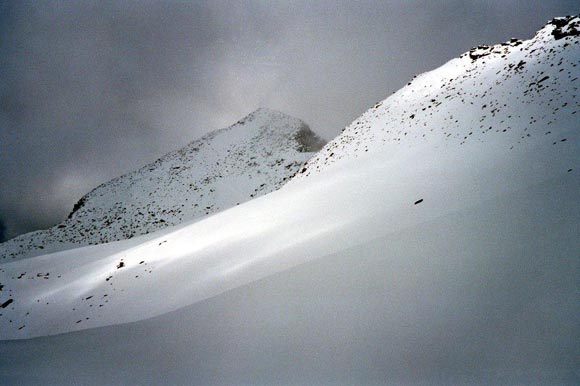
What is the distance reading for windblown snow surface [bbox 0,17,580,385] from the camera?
→ 10.9 ft

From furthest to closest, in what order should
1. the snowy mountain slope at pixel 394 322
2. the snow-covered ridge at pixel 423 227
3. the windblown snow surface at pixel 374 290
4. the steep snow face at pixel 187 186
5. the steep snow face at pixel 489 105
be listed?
the steep snow face at pixel 187 186 → the steep snow face at pixel 489 105 → the snow-covered ridge at pixel 423 227 → the windblown snow surface at pixel 374 290 → the snowy mountain slope at pixel 394 322

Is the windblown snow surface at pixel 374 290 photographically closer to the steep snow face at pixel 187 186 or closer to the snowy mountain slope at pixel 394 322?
the snowy mountain slope at pixel 394 322

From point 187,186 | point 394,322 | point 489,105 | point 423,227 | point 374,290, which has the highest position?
point 187,186

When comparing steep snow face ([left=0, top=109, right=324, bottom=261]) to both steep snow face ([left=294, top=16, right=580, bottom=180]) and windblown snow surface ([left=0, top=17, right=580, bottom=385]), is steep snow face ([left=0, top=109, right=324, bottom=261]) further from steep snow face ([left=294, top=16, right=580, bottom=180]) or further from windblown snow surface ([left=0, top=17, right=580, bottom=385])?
windblown snow surface ([left=0, top=17, right=580, bottom=385])

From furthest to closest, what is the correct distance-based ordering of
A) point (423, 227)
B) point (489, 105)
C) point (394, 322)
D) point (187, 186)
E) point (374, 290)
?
point (187, 186)
point (489, 105)
point (423, 227)
point (374, 290)
point (394, 322)

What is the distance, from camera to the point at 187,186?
52531 millimetres

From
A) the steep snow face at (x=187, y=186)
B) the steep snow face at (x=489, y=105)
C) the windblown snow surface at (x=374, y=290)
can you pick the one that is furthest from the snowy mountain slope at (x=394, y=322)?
the steep snow face at (x=187, y=186)

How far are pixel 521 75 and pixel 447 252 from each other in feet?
57.7

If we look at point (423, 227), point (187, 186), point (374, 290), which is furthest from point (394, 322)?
point (187, 186)

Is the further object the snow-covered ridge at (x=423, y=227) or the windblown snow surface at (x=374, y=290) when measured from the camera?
the snow-covered ridge at (x=423, y=227)

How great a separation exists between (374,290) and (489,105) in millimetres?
15957

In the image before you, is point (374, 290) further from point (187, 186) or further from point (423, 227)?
point (187, 186)

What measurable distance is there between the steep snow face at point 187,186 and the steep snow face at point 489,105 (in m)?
20.7

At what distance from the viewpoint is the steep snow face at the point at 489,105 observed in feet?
35.4
